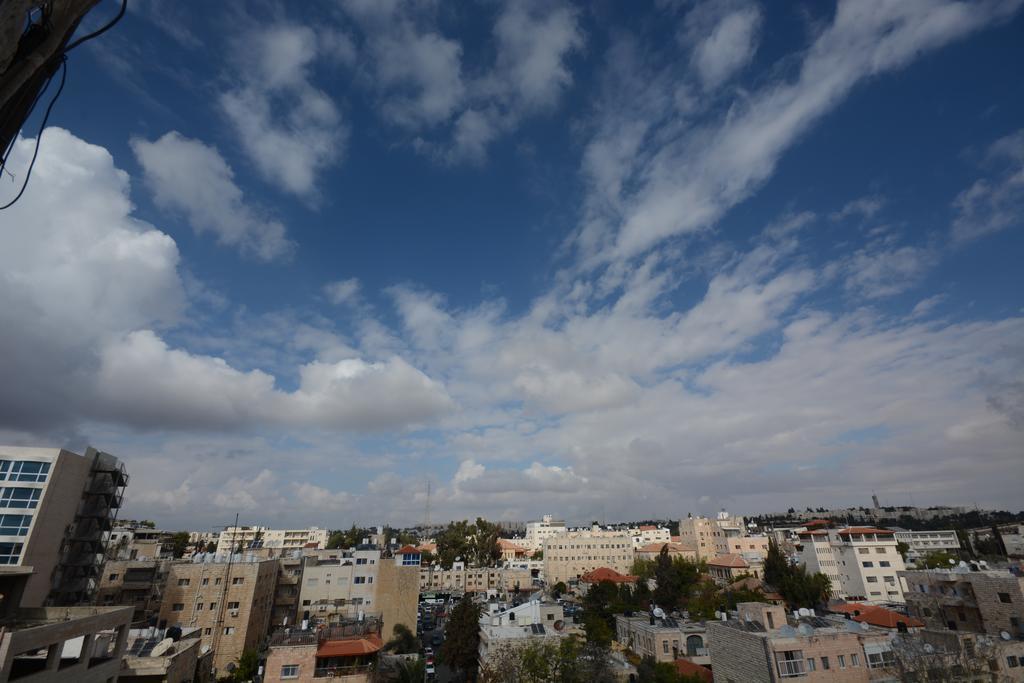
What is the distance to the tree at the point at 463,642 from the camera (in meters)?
40.4

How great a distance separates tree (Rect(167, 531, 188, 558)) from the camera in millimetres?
94312

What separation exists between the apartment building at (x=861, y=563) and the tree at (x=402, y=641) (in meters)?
62.7

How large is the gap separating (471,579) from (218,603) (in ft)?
229

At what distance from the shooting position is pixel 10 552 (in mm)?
A: 39438

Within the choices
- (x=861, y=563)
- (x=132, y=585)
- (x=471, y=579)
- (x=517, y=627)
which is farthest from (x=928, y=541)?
(x=132, y=585)

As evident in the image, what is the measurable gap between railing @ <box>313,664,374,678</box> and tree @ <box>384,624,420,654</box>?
1994 cm

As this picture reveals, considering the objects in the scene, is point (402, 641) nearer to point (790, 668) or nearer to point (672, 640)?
point (672, 640)

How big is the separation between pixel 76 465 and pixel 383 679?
35391 mm

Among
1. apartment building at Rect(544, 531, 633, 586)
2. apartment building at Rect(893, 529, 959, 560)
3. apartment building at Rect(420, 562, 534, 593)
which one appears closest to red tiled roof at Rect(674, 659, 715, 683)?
apartment building at Rect(420, 562, 534, 593)

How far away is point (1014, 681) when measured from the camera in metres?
29.2

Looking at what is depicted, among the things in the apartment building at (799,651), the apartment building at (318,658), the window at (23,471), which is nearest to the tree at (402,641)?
the apartment building at (318,658)

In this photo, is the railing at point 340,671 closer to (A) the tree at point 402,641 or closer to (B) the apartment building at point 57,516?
(A) the tree at point 402,641

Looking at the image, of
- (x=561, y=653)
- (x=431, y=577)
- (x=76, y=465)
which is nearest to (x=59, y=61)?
(x=561, y=653)

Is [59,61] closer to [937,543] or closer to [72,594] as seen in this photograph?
[72,594]
